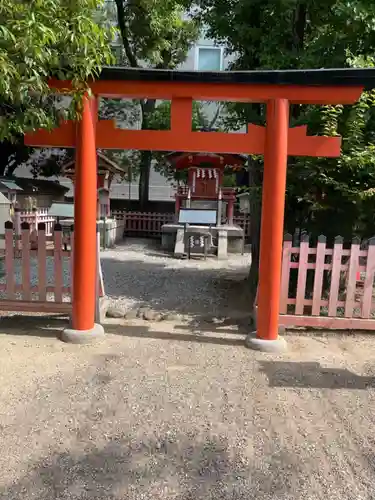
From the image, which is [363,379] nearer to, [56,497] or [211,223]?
[56,497]

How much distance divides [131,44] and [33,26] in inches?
608

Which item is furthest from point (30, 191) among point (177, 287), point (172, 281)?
point (177, 287)

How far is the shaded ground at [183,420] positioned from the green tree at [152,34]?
1078 cm

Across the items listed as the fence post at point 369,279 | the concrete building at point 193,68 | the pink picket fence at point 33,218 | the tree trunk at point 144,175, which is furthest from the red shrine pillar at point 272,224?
the tree trunk at point 144,175

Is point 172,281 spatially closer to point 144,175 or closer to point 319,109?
point 319,109

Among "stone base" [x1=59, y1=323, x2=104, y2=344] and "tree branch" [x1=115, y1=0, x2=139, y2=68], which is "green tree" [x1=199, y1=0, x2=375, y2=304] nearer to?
"stone base" [x1=59, y1=323, x2=104, y2=344]

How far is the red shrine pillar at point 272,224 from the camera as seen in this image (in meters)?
4.94

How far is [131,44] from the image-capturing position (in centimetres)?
1744

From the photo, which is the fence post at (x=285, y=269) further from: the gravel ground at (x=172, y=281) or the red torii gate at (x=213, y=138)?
the gravel ground at (x=172, y=281)

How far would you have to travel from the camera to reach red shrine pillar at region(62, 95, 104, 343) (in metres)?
5.01

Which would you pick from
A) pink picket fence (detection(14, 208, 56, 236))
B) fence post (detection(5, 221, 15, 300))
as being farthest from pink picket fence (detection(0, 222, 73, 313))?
pink picket fence (detection(14, 208, 56, 236))

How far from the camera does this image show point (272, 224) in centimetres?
507

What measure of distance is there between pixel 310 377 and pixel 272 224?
171 cm

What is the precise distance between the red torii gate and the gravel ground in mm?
1873
